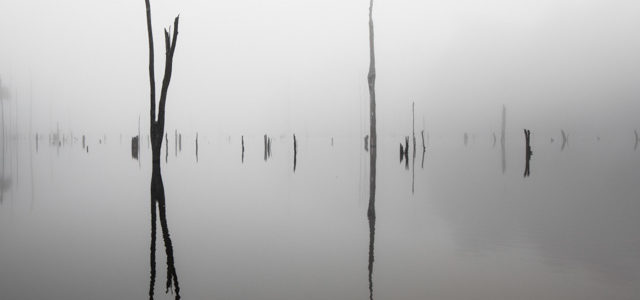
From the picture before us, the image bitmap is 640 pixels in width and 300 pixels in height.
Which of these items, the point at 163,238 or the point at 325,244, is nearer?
the point at 325,244

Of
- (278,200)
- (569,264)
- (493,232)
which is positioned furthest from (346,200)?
(569,264)

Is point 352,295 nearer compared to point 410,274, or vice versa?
point 352,295

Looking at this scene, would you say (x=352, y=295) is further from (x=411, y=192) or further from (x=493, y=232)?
(x=411, y=192)

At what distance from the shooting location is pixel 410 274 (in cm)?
682

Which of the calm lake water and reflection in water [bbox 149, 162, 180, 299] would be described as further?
reflection in water [bbox 149, 162, 180, 299]

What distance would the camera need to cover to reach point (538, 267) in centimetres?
719

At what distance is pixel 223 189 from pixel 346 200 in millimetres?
5206

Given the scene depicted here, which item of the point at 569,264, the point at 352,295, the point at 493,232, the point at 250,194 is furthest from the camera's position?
the point at 250,194

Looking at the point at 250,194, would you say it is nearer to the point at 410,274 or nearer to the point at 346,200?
the point at 346,200

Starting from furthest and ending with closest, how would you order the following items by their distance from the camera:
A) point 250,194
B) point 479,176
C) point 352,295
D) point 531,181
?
point 479,176 < point 531,181 < point 250,194 < point 352,295

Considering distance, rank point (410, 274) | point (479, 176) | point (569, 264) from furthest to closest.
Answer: point (479, 176) → point (569, 264) → point (410, 274)

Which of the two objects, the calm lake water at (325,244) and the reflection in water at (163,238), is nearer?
the calm lake water at (325,244)

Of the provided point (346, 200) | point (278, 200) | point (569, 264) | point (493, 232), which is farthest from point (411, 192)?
point (569, 264)

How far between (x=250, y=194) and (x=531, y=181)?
11.5 m
